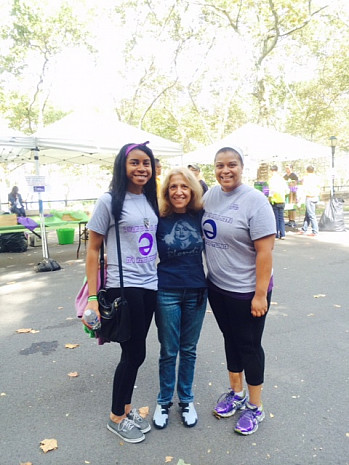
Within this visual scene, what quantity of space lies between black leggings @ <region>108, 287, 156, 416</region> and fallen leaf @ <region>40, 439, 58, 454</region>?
0.40 metres

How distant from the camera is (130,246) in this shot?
89.0 inches

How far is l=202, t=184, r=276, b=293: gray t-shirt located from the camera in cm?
221

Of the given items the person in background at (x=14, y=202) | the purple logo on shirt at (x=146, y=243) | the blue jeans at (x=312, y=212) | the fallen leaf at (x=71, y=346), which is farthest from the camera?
the person in background at (x=14, y=202)

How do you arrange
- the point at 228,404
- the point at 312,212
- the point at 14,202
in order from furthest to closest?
1. the point at 14,202
2. the point at 312,212
3. the point at 228,404

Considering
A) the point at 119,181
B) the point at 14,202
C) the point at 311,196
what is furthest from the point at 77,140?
the point at 14,202

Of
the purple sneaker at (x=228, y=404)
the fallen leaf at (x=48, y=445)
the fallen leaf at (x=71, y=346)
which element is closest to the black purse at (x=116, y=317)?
the fallen leaf at (x=48, y=445)

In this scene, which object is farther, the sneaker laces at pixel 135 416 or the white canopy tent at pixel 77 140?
the white canopy tent at pixel 77 140

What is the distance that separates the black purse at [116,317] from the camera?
219 cm

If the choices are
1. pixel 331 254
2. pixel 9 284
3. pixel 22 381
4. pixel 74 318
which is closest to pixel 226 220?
pixel 22 381

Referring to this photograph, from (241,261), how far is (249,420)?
106cm

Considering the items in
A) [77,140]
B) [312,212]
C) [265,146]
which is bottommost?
[312,212]

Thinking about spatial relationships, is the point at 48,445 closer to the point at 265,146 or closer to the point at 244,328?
the point at 244,328

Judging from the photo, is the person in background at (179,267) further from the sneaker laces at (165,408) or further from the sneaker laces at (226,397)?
the sneaker laces at (226,397)

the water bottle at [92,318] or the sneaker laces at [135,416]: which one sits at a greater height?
the water bottle at [92,318]
